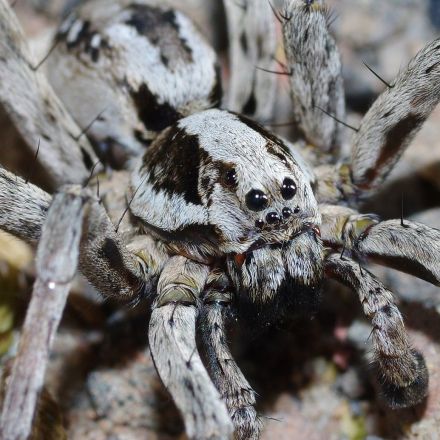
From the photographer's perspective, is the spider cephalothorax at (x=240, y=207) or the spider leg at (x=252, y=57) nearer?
the spider cephalothorax at (x=240, y=207)

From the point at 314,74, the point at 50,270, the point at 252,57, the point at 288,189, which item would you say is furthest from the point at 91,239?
the point at 252,57

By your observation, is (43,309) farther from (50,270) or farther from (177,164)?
(177,164)

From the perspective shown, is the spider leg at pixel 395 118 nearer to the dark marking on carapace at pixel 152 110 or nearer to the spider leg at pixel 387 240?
the spider leg at pixel 387 240

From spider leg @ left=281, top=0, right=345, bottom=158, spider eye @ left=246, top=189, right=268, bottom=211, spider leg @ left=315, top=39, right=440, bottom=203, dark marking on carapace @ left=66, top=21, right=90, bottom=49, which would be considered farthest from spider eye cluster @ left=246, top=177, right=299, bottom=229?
dark marking on carapace @ left=66, top=21, right=90, bottom=49

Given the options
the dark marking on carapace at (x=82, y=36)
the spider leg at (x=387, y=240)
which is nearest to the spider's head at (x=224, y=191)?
the spider leg at (x=387, y=240)

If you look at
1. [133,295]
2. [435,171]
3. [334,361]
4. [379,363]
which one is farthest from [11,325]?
[435,171]

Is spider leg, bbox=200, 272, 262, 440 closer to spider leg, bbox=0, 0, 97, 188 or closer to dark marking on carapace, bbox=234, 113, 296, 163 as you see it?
dark marking on carapace, bbox=234, 113, 296, 163

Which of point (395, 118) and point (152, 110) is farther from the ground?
point (395, 118)
